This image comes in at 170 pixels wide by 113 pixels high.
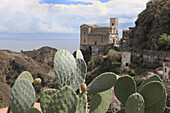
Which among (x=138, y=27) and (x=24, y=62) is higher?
(x=138, y=27)

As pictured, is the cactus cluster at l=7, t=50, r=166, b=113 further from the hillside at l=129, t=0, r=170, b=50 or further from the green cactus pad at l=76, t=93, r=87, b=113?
the hillside at l=129, t=0, r=170, b=50

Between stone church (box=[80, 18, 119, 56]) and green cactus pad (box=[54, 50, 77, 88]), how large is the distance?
1260 inches

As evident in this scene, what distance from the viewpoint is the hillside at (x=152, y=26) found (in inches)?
960

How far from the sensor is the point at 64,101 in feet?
5.13

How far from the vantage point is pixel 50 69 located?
41750 millimetres

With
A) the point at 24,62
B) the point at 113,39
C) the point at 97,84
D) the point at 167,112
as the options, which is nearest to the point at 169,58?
the point at 167,112

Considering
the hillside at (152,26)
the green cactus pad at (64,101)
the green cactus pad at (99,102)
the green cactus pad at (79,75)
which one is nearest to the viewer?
the green cactus pad at (64,101)

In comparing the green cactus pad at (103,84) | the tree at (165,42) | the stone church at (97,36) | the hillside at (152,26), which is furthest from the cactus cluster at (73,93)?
the stone church at (97,36)

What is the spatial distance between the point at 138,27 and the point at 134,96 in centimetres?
2893

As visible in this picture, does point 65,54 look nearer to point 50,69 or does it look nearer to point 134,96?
point 134,96

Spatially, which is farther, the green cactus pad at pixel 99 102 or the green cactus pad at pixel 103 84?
the green cactus pad at pixel 99 102

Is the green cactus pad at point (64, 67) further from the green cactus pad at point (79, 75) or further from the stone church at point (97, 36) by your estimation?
the stone church at point (97, 36)

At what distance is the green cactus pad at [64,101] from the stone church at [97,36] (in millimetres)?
32566

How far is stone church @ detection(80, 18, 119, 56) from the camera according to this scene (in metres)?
33.7
